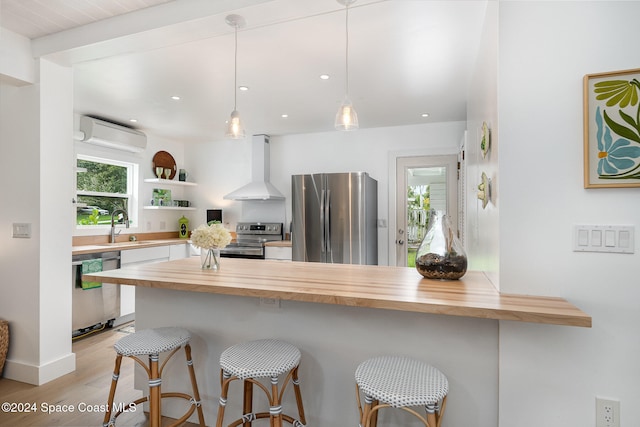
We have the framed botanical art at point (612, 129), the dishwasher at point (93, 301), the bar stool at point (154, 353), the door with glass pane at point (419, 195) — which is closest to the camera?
the framed botanical art at point (612, 129)

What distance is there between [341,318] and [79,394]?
195cm

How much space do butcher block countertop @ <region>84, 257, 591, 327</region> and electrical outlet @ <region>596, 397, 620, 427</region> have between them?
0.43m

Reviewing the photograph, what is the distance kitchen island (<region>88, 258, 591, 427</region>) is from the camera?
53.8 inches

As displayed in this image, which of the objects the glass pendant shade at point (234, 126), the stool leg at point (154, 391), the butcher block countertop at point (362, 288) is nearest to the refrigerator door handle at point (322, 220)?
the butcher block countertop at point (362, 288)

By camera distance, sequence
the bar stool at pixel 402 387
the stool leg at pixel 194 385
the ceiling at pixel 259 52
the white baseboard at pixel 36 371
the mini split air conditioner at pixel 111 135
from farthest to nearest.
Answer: the mini split air conditioner at pixel 111 135, the white baseboard at pixel 36 371, the ceiling at pixel 259 52, the stool leg at pixel 194 385, the bar stool at pixel 402 387

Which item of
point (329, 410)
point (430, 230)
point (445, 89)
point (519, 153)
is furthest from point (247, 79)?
point (329, 410)

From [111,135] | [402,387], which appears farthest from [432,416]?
[111,135]

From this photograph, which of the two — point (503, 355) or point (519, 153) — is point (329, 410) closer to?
point (503, 355)

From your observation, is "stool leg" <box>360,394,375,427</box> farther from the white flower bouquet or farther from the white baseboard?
the white baseboard

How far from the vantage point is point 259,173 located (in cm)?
493

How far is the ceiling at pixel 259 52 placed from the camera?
1956 millimetres

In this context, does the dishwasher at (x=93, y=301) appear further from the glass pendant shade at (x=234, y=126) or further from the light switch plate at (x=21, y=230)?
the glass pendant shade at (x=234, y=126)

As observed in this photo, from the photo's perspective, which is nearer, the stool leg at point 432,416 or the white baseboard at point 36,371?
the stool leg at point 432,416

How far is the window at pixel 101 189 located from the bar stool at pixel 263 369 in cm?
343
